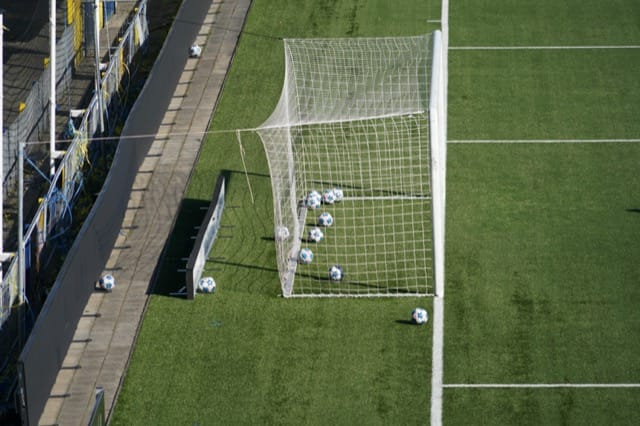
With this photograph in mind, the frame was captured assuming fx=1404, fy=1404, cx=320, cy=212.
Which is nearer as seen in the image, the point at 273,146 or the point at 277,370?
the point at 277,370

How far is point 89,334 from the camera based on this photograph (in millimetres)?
20297

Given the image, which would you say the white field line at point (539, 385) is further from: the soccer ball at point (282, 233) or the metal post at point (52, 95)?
the metal post at point (52, 95)

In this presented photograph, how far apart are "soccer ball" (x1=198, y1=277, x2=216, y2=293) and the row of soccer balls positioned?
2.65m

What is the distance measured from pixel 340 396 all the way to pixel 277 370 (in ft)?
3.55

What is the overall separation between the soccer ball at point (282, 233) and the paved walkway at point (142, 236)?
2045 mm

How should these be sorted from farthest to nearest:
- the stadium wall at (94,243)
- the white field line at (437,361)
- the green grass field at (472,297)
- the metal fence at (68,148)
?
the metal fence at (68,148) < the green grass field at (472,297) < the white field line at (437,361) < the stadium wall at (94,243)

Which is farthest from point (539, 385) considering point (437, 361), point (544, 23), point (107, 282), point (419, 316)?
point (544, 23)

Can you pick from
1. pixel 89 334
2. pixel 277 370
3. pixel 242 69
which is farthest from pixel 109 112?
pixel 277 370

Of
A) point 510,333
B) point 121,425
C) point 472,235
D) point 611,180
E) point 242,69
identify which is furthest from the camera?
point 242,69

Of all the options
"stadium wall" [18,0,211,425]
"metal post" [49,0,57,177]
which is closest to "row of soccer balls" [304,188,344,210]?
"stadium wall" [18,0,211,425]

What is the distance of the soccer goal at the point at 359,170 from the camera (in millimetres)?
21219

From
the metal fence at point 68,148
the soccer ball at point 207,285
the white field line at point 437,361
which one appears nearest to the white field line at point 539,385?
the white field line at point 437,361

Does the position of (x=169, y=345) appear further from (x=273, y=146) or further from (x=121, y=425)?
(x=273, y=146)

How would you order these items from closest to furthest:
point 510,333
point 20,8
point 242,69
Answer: point 510,333 → point 242,69 → point 20,8
